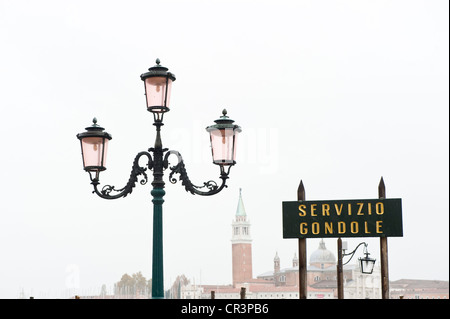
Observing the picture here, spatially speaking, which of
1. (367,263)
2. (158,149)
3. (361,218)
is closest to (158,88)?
(158,149)

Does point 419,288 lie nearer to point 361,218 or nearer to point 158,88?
point 361,218

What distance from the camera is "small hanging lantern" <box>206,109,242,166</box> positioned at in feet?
25.1

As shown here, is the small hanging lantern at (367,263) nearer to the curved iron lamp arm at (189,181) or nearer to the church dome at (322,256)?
the curved iron lamp arm at (189,181)

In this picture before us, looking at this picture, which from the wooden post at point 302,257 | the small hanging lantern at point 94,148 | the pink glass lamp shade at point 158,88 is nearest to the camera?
the pink glass lamp shade at point 158,88

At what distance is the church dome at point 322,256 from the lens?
416 ft

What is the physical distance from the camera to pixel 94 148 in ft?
25.4

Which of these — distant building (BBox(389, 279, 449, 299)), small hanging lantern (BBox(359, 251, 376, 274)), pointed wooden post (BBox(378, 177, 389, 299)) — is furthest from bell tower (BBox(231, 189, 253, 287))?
pointed wooden post (BBox(378, 177, 389, 299))

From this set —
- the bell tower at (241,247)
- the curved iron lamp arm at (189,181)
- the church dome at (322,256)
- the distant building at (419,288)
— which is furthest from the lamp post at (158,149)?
the distant building at (419,288)

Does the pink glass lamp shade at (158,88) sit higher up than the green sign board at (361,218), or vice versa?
the pink glass lamp shade at (158,88)

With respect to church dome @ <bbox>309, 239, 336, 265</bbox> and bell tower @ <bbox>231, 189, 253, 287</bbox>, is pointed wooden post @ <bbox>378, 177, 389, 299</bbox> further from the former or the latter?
church dome @ <bbox>309, 239, 336, 265</bbox>

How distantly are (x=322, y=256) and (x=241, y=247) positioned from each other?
15848 mm

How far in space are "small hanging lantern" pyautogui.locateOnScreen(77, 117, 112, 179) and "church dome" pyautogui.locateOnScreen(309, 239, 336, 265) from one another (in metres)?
121

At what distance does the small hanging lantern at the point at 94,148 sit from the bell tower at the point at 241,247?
10882cm
